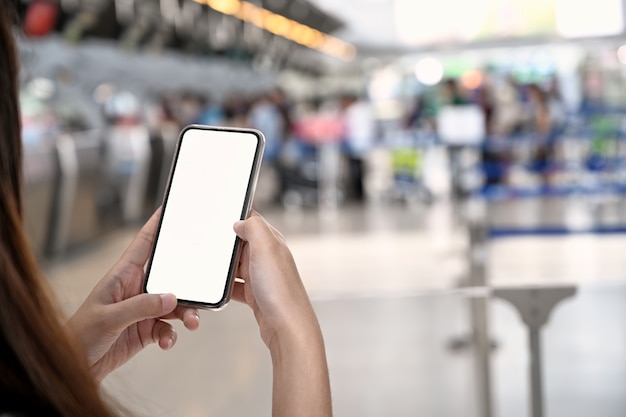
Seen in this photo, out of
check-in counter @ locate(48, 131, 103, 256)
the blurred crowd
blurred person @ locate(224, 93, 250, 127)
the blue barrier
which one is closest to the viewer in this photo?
the blue barrier

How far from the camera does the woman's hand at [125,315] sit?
1229 millimetres

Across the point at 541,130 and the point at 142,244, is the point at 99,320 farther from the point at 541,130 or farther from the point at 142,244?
the point at 541,130

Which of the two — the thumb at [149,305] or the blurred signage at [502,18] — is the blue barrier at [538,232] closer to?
the thumb at [149,305]

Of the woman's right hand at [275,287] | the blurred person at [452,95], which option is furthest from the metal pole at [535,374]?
the blurred person at [452,95]

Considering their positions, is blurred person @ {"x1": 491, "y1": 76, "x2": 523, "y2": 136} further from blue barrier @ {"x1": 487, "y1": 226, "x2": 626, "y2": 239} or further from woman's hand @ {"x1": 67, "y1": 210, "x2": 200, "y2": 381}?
woman's hand @ {"x1": 67, "y1": 210, "x2": 200, "y2": 381}

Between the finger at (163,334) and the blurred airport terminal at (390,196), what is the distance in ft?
0.27

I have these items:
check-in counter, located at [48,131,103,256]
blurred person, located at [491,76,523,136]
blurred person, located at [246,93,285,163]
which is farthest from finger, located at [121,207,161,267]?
blurred person, located at [491,76,523,136]

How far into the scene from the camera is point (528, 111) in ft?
45.7

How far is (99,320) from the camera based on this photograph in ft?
4.20

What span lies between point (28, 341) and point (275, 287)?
1.30 feet

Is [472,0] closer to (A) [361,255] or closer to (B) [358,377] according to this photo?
(A) [361,255]

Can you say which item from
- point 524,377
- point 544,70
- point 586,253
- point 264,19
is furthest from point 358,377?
point 544,70

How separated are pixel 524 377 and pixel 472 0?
12.2m

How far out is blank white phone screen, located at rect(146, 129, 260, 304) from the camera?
1.27 metres
